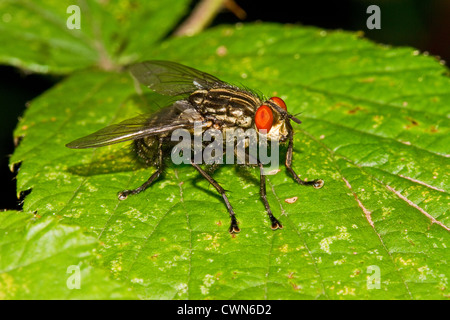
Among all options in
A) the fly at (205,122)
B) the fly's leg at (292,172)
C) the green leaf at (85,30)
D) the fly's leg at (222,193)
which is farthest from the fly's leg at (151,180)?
the green leaf at (85,30)

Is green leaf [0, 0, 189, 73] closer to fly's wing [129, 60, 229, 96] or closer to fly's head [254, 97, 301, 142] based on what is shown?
fly's wing [129, 60, 229, 96]

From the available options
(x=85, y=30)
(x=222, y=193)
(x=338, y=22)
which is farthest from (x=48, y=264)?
(x=338, y=22)

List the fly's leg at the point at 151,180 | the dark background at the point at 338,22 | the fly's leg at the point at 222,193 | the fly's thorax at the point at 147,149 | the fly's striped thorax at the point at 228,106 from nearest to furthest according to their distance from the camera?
the fly's leg at the point at 222,193, the fly's leg at the point at 151,180, the fly's striped thorax at the point at 228,106, the fly's thorax at the point at 147,149, the dark background at the point at 338,22

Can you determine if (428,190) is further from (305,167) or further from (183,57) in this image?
(183,57)

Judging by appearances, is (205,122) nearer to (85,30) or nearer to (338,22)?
(85,30)

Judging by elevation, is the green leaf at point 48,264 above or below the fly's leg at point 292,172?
below

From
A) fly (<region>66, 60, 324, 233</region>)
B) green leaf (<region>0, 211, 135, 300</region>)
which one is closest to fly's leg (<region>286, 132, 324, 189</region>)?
fly (<region>66, 60, 324, 233</region>)

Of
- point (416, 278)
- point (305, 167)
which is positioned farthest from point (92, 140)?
point (416, 278)

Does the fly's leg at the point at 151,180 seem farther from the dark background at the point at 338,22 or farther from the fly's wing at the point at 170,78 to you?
the dark background at the point at 338,22
